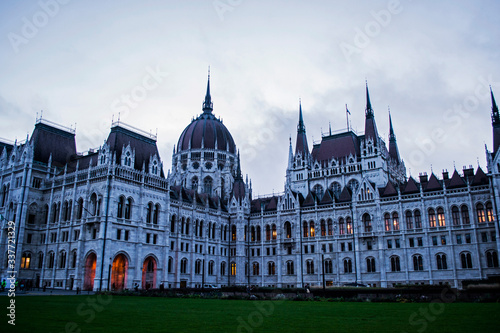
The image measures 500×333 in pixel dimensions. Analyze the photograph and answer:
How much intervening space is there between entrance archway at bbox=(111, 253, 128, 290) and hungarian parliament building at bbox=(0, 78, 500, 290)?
6.0 inches

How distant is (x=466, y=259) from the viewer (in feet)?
193

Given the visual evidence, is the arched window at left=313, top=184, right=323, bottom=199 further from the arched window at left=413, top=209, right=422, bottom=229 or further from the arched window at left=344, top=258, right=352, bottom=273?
the arched window at left=413, top=209, right=422, bottom=229

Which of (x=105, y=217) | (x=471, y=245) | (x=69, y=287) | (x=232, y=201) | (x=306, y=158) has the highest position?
(x=306, y=158)

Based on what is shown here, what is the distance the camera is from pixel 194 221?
235 ft

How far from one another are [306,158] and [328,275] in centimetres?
2498

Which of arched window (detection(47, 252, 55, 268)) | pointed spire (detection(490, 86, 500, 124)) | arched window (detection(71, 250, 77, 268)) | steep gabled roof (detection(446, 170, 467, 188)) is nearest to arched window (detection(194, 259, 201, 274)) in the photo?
arched window (detection(71, 250, 77, 268))

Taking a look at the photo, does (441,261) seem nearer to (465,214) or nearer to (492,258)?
(492,258)

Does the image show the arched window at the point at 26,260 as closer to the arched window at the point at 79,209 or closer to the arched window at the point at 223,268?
the arched window at the point at 79,209

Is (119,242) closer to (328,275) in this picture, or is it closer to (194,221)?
(194,221)

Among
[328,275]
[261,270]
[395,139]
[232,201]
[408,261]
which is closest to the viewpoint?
[408,261]

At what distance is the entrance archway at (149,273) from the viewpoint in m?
61.7

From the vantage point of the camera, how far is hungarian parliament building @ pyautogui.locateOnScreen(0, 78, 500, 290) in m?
58.1

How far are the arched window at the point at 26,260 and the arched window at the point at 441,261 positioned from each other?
60.7 meters

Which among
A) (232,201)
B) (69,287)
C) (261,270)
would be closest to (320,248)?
(261,270)
